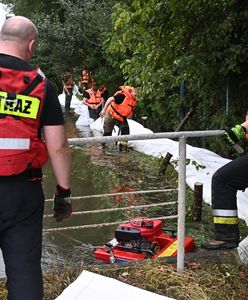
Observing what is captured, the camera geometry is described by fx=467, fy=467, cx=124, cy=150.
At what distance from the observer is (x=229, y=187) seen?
11.5ft

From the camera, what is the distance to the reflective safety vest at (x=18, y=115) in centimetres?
211

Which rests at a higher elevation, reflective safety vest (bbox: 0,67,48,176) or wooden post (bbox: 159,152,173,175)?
reflective safety vest (bbox: 0,67,48,176)

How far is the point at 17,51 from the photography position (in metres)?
2.18

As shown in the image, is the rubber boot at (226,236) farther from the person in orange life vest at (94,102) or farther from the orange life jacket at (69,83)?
the orange life jacket at (69,83)

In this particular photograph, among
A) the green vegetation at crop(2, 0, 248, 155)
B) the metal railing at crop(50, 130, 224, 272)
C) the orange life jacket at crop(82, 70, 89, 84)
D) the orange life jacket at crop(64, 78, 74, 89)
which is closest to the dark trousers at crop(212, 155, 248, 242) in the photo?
the metal railing at crop(50, 130, 224, 272)

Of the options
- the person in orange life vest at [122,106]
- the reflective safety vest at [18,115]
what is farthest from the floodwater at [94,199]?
the reflective safety vest at [18,115]

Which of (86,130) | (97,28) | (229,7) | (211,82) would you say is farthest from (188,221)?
(97,28)

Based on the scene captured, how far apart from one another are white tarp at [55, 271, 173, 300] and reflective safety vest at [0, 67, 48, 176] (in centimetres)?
119

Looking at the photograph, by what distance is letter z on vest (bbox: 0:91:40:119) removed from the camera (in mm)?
2111

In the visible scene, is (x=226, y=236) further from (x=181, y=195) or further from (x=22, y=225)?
(x=22, y=225)

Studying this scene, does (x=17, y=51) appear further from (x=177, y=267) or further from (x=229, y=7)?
(x=229, y=7)

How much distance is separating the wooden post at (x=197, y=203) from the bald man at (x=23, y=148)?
3.37 m

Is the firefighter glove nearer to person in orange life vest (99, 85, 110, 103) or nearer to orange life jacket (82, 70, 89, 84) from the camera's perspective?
person in orange life vest (99, 85, 110, 103)

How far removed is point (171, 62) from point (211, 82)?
6.35ft
